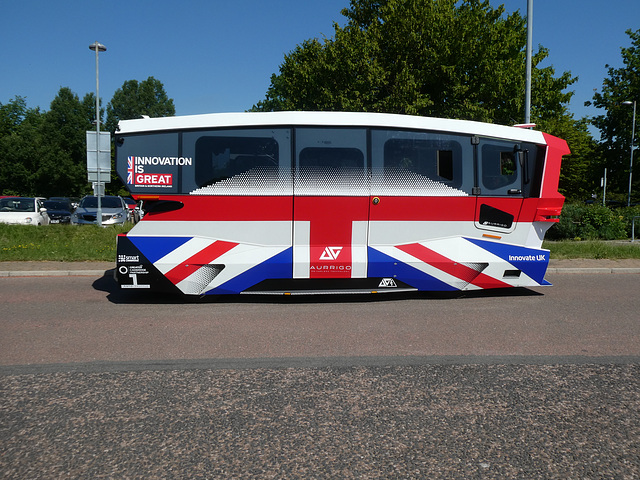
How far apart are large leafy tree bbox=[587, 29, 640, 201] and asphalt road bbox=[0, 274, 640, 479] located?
39.6 metres

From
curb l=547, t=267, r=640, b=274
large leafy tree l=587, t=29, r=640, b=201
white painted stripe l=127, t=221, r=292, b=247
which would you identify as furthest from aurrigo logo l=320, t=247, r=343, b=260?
large leafy tree l=587, t=29, r=640, b=201

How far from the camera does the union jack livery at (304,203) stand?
7914 mm

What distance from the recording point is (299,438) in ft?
11.4

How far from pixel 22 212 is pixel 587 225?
21847 millimetres

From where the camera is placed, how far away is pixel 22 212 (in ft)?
76.8

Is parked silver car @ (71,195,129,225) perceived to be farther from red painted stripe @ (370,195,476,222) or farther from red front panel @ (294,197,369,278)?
red painted stripe @ (370,195,476,222)


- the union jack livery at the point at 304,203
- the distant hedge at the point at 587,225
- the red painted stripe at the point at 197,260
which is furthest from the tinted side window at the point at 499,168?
the distant hedge at the point at 587,225

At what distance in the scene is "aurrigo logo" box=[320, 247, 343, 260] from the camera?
8.12m

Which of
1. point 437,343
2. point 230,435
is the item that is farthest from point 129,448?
point 437,343

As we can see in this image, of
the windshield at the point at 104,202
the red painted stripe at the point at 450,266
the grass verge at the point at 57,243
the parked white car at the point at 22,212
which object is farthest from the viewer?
the windshield at the point at 104,202

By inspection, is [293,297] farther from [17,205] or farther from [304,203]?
[17,205]

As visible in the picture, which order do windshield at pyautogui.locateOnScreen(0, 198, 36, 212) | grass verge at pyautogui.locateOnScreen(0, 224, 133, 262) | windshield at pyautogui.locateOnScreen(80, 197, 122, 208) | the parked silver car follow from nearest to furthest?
grass verge at pyautogui.locateOnScreen(0, 224, 133, 262), windshield at pyautogui.locateOnScreen(0, 198, 36, 212), the parked silver car, windshield at pyautogui.locateOnScreen(80, 197, 122, 208)

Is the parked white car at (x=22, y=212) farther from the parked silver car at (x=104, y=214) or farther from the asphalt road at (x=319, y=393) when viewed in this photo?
the asphalt road at (x=319, y=393)

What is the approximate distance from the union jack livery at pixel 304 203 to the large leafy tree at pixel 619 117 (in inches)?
1521
